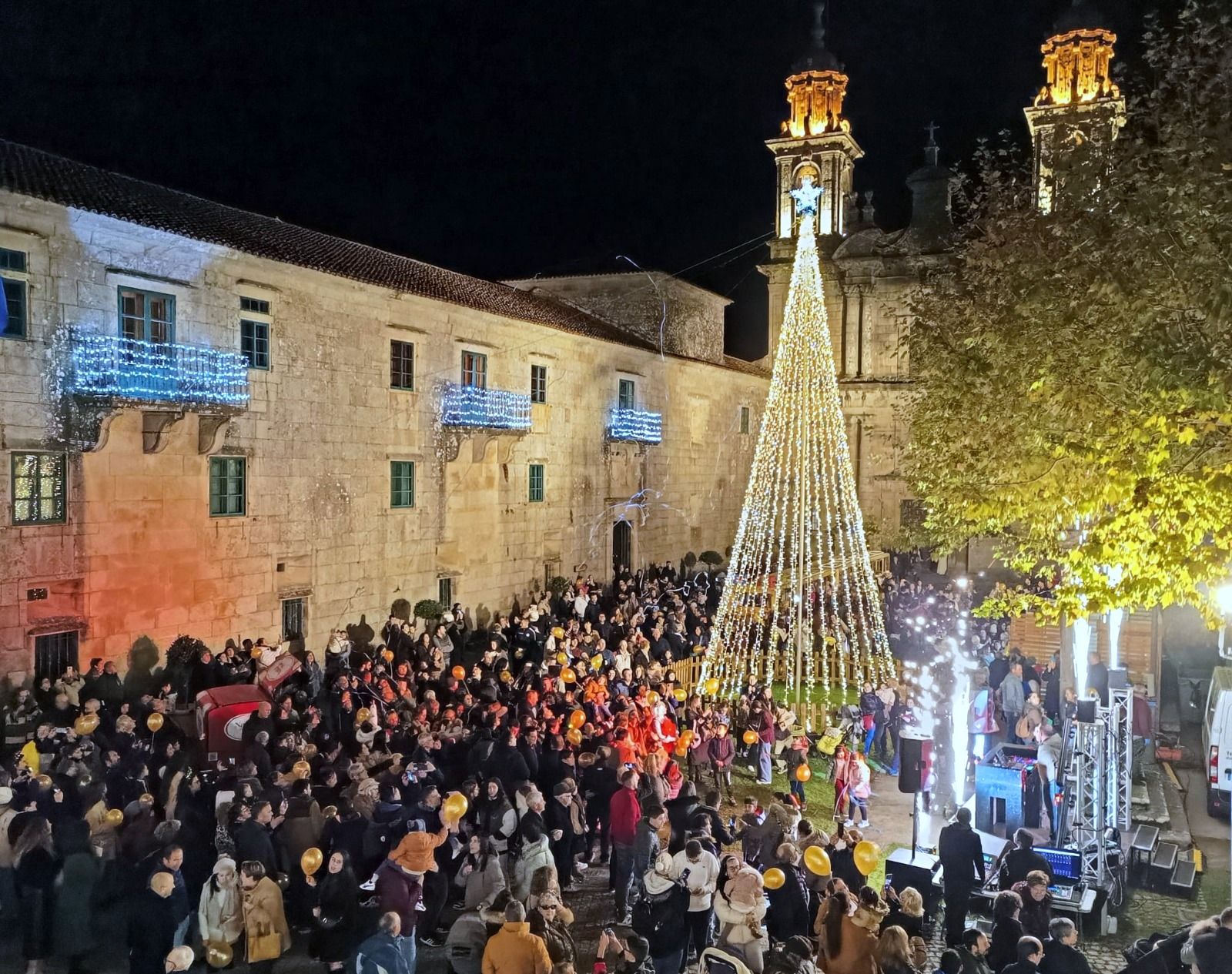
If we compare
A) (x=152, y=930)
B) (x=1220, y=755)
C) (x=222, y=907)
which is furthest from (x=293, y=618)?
(x=1220, y=755)

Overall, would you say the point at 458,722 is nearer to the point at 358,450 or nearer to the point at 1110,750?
the point at 1110,750

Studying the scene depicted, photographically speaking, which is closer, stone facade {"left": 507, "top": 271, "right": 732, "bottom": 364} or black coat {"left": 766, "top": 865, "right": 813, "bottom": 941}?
black coat {"left": 766, "top": 865, "right": 813, "bottom": 941}

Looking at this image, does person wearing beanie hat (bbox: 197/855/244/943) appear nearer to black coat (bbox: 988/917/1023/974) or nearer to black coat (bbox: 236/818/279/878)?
black coat (bbox: 236/818/279/878)

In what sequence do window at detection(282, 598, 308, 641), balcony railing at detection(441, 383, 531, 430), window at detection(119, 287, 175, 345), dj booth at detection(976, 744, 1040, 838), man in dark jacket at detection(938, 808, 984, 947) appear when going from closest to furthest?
man in dark jacket at detection(938, 808, 984, 947), dj booth at detection(976, 744, 1040, 838), window at detection(119, 287, 175, 345), window at detection(282, 598, 308, 641), balcony railing at detection(441, 383, 531, 430)

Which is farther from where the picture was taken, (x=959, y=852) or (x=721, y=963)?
(x=959, y=852)

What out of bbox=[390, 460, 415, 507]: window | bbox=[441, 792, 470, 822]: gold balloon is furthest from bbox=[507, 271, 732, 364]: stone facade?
bbox=[441, 792, 470, 822]: gold balloon

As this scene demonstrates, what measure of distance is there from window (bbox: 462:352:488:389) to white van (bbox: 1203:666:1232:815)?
1611 cm

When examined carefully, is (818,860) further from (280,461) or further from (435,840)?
(280,461)

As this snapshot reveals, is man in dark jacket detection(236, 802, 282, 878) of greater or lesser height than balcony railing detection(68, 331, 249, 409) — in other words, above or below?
below

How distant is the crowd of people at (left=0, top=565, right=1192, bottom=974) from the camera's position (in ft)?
Result: 22.2

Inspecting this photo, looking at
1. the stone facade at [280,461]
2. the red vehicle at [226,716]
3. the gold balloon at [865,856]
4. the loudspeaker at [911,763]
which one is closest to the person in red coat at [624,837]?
the gold balloon at [865,856]

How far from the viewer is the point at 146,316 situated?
15086 mm

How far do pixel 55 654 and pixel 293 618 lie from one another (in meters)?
4.51

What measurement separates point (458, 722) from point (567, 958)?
5.52 m
